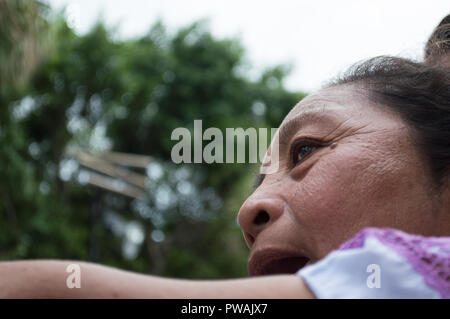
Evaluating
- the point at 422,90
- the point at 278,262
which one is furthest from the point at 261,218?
the point at 422,90

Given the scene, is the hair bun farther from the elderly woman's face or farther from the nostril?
the nostril

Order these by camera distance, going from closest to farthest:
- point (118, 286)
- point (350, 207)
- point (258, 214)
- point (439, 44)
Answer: point (118, 286) → point (350, 207) → point (258, 214) → point (439, 44)

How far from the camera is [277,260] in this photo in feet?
3.83

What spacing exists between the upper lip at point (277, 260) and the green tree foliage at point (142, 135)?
41.1 ft

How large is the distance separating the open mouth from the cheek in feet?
0.23

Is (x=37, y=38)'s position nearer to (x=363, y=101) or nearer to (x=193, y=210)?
(x=363, y=101)

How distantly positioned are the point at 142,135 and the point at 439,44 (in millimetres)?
18283

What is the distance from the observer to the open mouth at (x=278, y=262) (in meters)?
1.15

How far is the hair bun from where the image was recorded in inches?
61.7

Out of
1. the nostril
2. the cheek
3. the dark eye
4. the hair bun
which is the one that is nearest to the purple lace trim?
the cheek

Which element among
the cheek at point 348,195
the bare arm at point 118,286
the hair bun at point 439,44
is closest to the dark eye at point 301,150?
the cheek at point 348,195

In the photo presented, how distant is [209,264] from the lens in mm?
19234

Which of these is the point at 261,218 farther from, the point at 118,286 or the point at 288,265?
the point at 118,286
